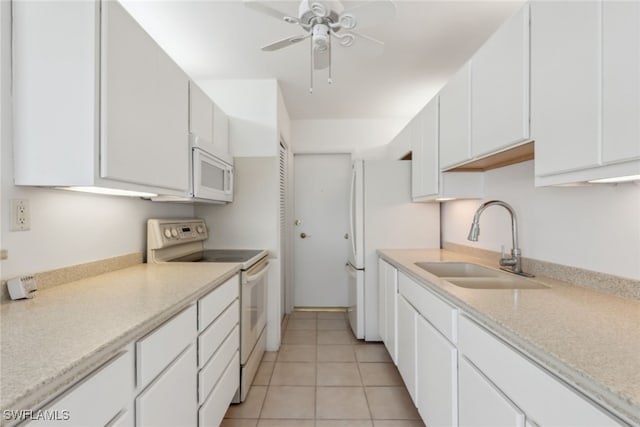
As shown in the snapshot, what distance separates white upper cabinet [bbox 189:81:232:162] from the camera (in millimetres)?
1935

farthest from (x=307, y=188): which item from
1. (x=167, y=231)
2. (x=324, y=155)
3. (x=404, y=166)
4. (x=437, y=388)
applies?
(x=437, y=388)

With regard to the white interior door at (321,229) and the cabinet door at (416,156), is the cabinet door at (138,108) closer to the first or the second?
the cabinet door at (416,156)

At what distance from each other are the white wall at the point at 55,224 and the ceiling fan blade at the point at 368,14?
1.36 meters

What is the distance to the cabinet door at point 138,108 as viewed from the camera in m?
1.16

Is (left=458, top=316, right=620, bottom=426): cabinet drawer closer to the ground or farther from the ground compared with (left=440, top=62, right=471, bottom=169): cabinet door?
closer to the ground

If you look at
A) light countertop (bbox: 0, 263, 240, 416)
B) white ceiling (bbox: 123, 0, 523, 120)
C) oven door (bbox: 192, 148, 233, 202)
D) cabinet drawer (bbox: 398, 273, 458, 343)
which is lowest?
cabinet drawer (bbox: 398, 273, 458, 343)

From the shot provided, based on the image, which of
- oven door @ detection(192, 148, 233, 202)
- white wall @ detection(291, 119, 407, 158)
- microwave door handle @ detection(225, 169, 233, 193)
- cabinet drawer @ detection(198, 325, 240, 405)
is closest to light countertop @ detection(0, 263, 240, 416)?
cabinet drawer @ detection(198, 325, 240, 405)

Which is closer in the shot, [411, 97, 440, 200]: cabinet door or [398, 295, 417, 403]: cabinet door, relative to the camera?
[398, 295, 417, 403]: cabinet door

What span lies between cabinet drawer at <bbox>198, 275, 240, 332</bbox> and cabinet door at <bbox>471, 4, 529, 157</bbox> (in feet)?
5.06

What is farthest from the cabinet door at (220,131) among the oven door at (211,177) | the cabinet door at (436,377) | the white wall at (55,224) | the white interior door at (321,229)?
the cabinet door at (436,377)

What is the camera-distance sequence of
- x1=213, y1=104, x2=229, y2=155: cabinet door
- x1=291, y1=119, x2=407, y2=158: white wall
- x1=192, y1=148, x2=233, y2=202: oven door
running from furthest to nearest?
x1=291, y1=119, x2=407, y2=158: white wall, x1=213, y1=104, x2=229, y2=155: cabinet door, x1=192, y1=148, x2=233, y2=202: oven door

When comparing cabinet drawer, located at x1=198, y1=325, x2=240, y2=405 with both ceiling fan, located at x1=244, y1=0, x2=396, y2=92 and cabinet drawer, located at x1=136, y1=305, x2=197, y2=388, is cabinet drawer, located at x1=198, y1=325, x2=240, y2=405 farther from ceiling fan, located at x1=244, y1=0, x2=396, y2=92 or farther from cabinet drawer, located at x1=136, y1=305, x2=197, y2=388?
ceiling fan, located at x1=244, y1=0, x2=396, y2=92

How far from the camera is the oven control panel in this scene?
1962 millimetres

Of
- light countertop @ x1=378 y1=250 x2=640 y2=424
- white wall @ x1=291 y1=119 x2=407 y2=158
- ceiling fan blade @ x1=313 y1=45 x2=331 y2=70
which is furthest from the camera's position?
white wall @ x1=291 y1=119 x2=407 y2=158
